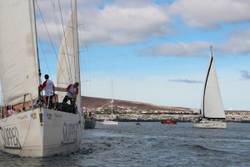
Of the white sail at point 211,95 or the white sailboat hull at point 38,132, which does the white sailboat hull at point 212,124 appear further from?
the white sailboat hull at point 38,132

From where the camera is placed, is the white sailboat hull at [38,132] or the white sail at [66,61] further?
the white sail at [66,61]

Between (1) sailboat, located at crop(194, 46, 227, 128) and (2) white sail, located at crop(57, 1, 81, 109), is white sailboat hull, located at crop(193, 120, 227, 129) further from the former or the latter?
(2) white sail, located at crop(57, 1, 81, 109)

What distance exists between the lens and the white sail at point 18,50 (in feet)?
97.6

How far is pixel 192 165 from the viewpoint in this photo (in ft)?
97.2

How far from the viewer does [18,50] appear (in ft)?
99.2

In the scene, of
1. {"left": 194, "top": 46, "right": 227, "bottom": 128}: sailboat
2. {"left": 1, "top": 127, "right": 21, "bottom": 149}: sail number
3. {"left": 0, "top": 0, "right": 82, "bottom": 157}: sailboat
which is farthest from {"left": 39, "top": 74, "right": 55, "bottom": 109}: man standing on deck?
{"left": 194, "top": 46, "right": 227, "bottom": 128}: sailboat

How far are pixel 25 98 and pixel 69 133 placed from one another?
117 inches

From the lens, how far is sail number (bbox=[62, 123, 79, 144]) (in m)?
29.7

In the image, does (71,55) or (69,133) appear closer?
(69,133)

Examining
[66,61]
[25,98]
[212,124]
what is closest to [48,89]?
[25,98]

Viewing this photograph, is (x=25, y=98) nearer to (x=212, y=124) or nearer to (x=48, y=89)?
(x=48, y=89)

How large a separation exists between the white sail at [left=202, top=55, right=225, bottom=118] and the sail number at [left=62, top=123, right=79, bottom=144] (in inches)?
2832

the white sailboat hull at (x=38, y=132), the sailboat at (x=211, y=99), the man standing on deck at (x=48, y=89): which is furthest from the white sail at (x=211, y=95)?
the man standing on deck at (x=48, y=89)

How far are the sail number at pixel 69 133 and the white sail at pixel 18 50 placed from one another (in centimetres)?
235
